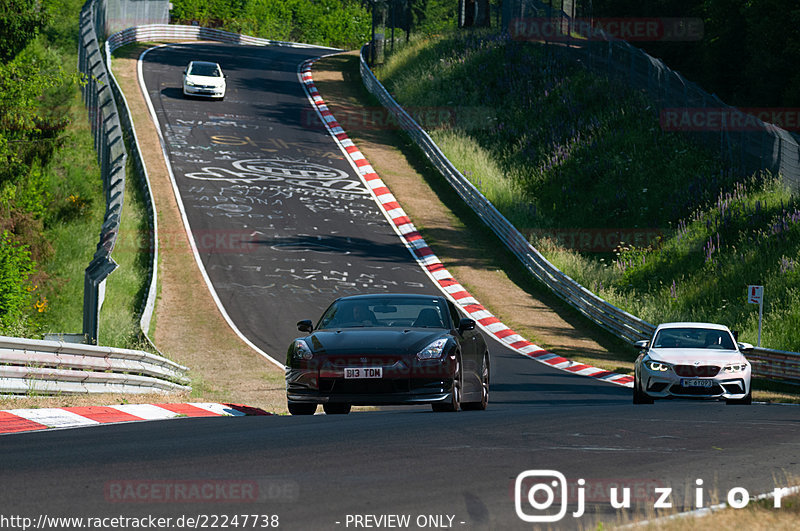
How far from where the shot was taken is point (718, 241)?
30281 millimetres

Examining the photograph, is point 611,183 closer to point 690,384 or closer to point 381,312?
point 690,384

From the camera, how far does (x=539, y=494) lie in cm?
650

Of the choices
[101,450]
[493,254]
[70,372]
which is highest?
[101,450]

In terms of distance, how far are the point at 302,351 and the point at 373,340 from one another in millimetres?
849

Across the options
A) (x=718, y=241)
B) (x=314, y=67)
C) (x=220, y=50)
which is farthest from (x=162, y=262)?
(x=220, y=50)

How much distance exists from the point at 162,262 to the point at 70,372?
17.3m

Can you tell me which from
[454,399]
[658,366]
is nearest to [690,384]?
[658,366]

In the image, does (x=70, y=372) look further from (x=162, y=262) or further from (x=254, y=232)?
(x=254, y=232)

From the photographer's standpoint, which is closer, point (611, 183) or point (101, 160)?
point (101, 160)

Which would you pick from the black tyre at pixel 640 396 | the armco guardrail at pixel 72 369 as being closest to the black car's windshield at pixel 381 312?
the armco guardrail at pixel 72 369

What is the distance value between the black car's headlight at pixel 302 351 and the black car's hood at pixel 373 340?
57mm

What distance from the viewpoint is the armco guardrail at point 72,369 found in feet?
40.1

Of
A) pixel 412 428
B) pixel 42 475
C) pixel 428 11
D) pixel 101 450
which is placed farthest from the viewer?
pixel 428 11

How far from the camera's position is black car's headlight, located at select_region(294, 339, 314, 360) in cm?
1176
